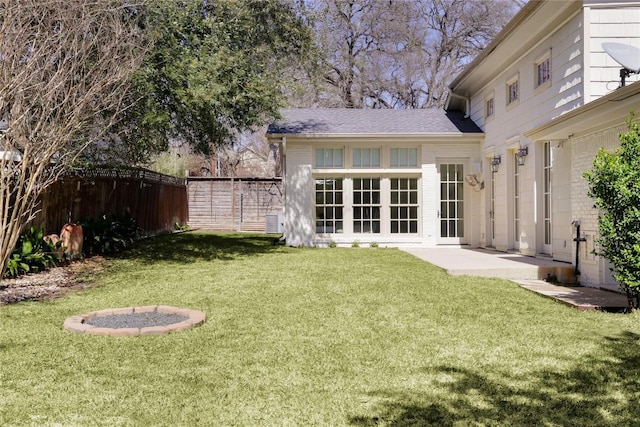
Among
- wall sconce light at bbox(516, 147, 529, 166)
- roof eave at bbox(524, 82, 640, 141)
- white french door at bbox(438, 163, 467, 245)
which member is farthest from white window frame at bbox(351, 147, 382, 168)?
roof eave at bbox(524, 82, 640, 141)

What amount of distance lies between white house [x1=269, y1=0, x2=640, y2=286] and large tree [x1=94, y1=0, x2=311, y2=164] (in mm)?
2834

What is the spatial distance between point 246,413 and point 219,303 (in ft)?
11.7

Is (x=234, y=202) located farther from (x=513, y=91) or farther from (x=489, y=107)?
(x=513, y=91)

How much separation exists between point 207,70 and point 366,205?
622 cm

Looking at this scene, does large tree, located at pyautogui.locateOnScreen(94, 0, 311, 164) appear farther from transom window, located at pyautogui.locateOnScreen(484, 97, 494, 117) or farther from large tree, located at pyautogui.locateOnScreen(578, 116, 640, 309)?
large tree, located at pyautogui.locateOnScreen(578, 116, 640, 309)

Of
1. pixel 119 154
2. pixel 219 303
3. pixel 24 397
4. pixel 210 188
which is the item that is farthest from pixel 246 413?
pixel 210 188

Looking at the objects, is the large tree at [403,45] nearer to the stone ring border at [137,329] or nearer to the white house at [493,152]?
the white house at [493,152]

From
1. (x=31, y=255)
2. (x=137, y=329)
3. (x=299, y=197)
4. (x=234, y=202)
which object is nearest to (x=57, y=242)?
(x=31, y=255)

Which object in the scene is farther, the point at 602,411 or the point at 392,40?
the point at 392,40

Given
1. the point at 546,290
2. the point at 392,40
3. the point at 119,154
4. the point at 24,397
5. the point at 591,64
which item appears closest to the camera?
the point at 24,397

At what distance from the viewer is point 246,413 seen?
3.30 metres

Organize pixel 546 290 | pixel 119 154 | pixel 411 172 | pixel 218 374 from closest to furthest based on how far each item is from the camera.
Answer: pixel 218 374, pixel 546 290, pixel 119 154, pixel 411 172

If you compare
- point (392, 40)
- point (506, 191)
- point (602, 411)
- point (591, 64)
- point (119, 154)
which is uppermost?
point (392, 40)

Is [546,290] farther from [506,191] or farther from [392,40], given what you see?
[392,40]
